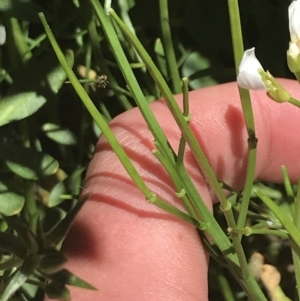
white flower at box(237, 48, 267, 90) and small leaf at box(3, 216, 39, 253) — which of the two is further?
small leaf at box(3, 216, 39, 253)

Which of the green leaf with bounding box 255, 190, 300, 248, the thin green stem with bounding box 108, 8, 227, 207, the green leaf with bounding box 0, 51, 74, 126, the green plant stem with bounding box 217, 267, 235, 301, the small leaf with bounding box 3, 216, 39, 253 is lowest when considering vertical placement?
the green plant stem with bounding box 217, 267, 235, 301

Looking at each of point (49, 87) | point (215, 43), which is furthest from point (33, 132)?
point (215, 43)

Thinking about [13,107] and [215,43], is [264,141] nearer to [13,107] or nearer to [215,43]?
[215,43]

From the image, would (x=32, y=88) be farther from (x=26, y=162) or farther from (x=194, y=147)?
(x=194, y=147)

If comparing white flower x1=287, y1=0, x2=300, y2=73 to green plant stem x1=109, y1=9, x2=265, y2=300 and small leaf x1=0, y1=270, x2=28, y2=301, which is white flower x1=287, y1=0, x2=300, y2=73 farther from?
small leaf x1=0, y1=270, x2=28, y2=301

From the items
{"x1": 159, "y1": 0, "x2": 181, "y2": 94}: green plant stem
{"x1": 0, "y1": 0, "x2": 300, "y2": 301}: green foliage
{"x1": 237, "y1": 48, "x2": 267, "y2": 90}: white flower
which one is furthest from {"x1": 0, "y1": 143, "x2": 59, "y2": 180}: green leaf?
{"x1": 237, "y1": 48, "x2": 267, "y2": 90}: white flower

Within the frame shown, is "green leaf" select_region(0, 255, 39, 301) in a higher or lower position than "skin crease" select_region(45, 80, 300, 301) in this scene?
higher

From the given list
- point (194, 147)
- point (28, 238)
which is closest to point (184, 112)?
point (194, 147)
